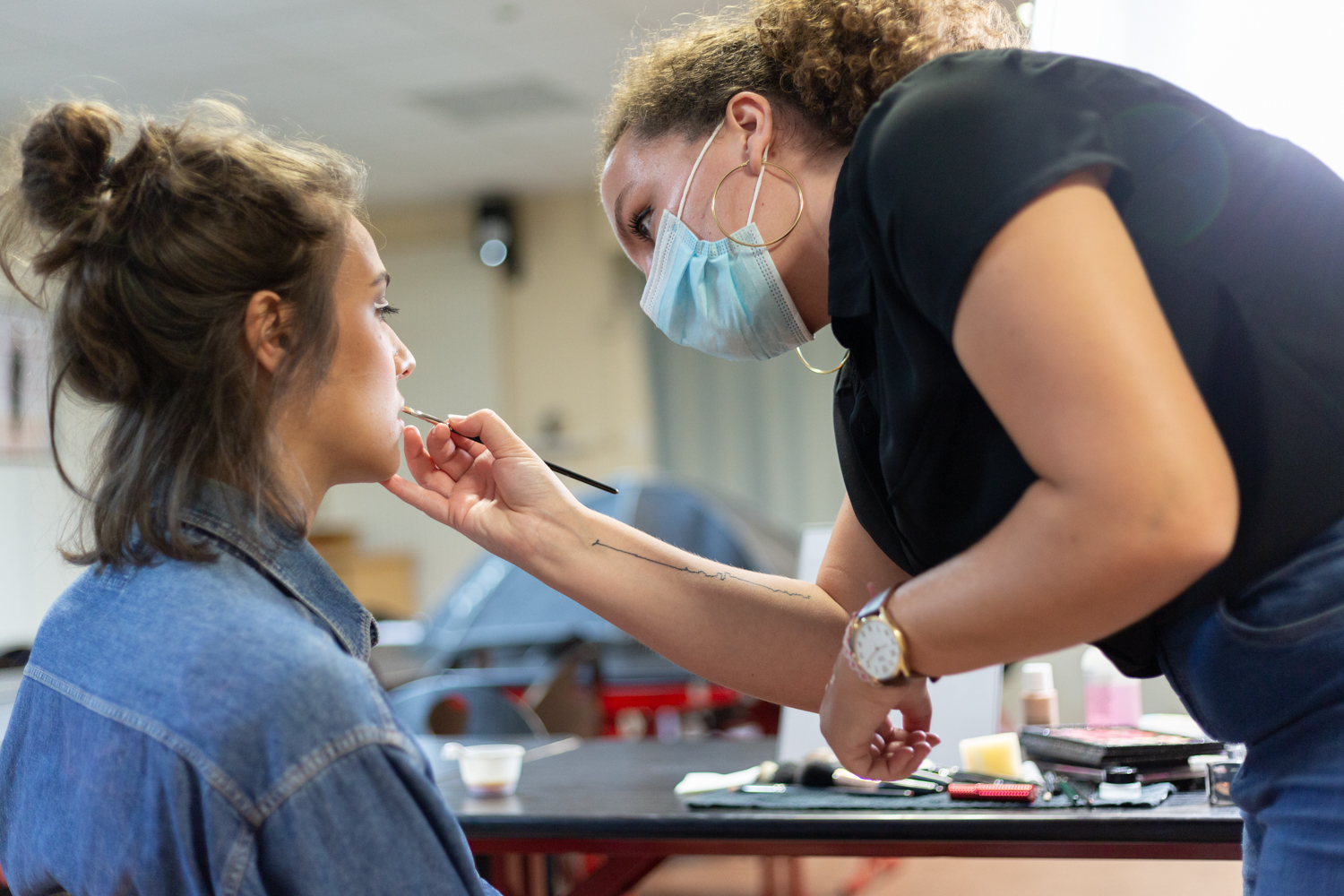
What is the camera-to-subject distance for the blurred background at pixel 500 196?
1918 millimetres

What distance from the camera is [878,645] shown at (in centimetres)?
81

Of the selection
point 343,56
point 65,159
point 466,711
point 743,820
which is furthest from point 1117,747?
point 343,56

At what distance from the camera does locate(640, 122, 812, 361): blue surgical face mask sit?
1072mm

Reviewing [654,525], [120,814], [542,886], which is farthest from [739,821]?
[654,525]

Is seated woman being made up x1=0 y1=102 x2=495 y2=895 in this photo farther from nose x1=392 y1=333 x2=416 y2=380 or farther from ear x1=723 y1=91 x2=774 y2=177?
ear x1=723 y1=91 x2=774 y2=177

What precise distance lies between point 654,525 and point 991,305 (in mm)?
3662

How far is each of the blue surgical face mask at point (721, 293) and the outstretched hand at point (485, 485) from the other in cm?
21

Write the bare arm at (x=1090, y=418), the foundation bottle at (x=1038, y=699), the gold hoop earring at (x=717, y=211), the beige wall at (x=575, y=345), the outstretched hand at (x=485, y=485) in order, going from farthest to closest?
the beige wall at (x=575, y=345)
the foundation bottle at (x=1038, y=699)
the outstretched hand at (x=485, y=485)
the gold hoop earring at (x=717, y=211)
the bare arm at (x=1090, y=418)

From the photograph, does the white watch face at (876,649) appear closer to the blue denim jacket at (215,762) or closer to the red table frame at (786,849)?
the blue denim jacket at (215,762)

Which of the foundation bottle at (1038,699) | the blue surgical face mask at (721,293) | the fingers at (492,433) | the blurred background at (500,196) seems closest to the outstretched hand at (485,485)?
the fingers at (492,433)

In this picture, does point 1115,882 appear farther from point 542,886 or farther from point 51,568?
point 51,568

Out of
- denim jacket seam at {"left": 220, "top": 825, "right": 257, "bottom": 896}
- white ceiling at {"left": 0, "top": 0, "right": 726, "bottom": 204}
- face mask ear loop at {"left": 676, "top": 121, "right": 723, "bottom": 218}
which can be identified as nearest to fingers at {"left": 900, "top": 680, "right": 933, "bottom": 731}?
face mask ear loop at {"left": 676, "top": 121, "right": 723, "bottom": 218}

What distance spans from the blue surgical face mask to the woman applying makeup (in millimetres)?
146

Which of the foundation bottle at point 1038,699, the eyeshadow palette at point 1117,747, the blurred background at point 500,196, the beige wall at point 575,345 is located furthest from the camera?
the beige wall at point 575,345
